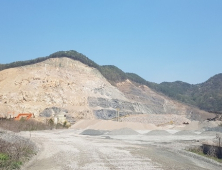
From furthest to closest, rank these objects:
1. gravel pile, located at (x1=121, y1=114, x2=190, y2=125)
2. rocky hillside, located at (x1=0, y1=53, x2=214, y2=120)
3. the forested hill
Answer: the forested hill → rocky hillside, located at (x1=0, y1=53, x2=214, y2=120) → gravel pile, located at (x1=121, y1=114, x2=190, y2=125)

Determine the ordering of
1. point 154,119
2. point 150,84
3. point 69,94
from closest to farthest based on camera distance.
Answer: point 154,119 → point 69,94 → point 150,84

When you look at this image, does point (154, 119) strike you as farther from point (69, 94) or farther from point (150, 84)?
point (150, 84)

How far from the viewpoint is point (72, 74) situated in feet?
273

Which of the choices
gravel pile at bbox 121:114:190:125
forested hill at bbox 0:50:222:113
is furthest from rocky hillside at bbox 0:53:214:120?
gravel pile at bbox 121:114:190:125

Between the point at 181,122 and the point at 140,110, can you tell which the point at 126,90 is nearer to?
the point at 140,110

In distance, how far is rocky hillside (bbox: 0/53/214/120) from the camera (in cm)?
6750

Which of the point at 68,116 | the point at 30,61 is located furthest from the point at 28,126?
the point at 30,61

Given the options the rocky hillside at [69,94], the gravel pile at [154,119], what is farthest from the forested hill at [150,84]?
the gravel pile at [154,119]

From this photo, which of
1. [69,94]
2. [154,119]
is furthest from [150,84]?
[154,119]

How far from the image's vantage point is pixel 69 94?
73.2m

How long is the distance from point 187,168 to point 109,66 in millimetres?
110758

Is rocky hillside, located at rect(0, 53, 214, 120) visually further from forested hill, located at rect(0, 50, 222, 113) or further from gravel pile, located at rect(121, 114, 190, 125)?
gravel pile, located at rect(121, 114, 190, 125)

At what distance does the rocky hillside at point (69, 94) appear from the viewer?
221 ft

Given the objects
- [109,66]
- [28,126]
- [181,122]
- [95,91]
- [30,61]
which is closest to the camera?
[28,126]
